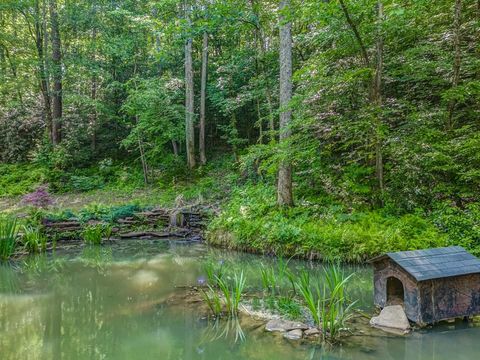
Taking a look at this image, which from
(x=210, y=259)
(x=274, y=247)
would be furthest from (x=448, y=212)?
(x=210, y=259)

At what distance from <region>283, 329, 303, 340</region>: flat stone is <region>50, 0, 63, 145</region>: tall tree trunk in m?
14.7

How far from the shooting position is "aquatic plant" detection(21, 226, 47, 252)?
27.1ft

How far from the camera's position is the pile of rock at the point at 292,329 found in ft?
12.2

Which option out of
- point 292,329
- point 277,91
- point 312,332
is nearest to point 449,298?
point 312,332

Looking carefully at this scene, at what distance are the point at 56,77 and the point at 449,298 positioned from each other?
52.5 ft

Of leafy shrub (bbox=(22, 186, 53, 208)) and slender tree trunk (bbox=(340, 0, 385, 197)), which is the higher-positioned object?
slender tree trunk (bbox=(340, 0, 385, 197))

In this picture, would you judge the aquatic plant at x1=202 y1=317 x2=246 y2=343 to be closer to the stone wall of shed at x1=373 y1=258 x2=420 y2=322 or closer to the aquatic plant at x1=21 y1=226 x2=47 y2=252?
the stone wall of shed at x1=373 y1=258 x2=420 y2=322

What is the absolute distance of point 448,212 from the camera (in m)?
6.41

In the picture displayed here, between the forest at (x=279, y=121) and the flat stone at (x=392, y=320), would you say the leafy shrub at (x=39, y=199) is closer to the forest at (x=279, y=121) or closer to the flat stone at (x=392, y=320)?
the forest at (x=279, y=121)

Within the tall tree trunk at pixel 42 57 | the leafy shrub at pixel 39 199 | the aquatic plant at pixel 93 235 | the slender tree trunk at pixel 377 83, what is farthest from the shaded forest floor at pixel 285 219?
the tall tree trunk at pixel 42 57

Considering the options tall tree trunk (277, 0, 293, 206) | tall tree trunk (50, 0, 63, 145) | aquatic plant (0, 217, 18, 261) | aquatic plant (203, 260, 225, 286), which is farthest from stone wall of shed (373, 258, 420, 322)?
tall tree trunk (50, 0, 63, 145)

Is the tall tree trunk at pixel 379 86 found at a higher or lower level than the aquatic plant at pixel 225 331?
higher

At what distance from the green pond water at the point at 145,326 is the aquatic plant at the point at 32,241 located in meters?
1.13

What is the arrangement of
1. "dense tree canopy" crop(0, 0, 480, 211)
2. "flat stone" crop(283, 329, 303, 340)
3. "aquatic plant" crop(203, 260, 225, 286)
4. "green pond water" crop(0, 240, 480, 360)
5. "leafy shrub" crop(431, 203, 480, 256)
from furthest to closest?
1. "dense tree canopy" crop(0, 0, 480, 211)
2. "leafy shrub" crop(431, 203, 480, 256)
3. "aquatic plant" crop(203, 260, 225, 286)
4. "flat stone" crop(283, 329, 303, 340)
5. "green pond water" crop(0, 240, 480, 360)
